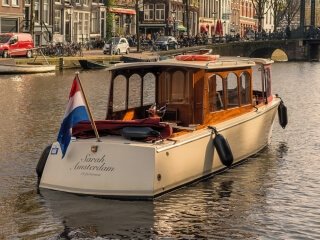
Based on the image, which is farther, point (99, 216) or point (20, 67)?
point (20, 67)

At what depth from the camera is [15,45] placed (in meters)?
52.3

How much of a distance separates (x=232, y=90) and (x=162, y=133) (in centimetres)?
379

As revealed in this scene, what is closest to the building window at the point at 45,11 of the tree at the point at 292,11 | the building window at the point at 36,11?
the building window at the point at 36,11

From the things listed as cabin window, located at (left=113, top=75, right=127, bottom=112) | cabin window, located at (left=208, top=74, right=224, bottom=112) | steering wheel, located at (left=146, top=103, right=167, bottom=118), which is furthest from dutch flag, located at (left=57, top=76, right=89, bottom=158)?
cabin window, located at (left=208, top=74, right=224, bottom=112)

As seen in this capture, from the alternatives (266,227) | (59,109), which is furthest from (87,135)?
(59,109)

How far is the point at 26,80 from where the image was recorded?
137 feet

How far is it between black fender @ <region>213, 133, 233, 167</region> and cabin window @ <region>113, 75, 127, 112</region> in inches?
90.7

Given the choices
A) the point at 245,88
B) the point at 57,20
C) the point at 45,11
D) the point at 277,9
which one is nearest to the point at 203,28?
the point at 277,9

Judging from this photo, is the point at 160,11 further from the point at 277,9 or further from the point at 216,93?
the point at 216,93

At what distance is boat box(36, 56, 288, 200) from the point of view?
1309 centimetres

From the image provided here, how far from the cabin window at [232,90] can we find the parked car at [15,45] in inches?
1407

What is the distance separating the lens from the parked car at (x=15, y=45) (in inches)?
2018

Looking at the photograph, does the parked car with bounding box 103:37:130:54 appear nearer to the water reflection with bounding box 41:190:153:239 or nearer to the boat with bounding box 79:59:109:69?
the boat with bounding box 79:59:109:69

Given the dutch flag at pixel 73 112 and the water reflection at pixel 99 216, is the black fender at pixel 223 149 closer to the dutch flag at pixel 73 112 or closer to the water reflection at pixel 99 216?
the water reflection at pixel 99 216
